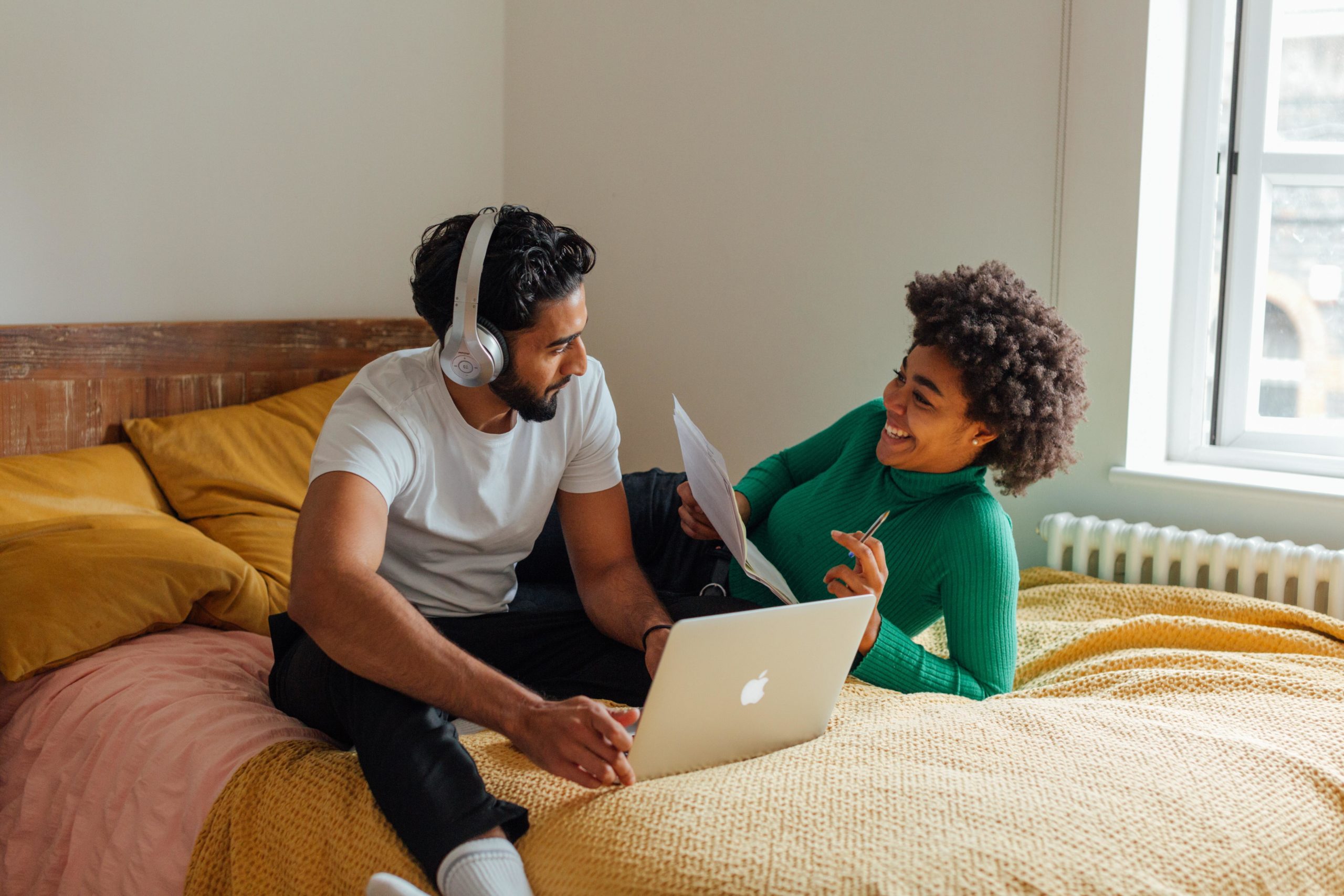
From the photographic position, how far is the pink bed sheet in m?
1.28

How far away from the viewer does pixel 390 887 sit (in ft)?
3.26

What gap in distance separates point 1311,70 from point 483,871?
6.83 ft

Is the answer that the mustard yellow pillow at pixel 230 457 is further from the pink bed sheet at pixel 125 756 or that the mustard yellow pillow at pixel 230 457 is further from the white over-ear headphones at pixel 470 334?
the white over-ear headphones at pixel 470 334

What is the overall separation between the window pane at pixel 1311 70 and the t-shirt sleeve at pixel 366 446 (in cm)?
181

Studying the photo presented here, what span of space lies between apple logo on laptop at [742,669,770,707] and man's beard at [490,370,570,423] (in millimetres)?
517

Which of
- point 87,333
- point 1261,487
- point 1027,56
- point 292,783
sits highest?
point 1027,56

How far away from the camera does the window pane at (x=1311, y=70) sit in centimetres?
204

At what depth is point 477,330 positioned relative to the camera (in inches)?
53.6

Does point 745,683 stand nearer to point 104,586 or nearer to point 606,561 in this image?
point 606,561

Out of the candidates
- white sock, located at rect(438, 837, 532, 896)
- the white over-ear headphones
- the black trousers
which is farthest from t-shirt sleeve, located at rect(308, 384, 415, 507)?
white sock, located at rect(438, 837, 532, 896)

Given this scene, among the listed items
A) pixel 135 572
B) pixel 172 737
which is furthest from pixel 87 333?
pixel 172 737

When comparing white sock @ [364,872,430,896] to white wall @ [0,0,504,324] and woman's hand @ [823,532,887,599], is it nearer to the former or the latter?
woman's hand @ [823,532,887,599]

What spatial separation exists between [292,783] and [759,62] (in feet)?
6.00

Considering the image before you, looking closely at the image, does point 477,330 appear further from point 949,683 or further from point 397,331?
point 397,331
